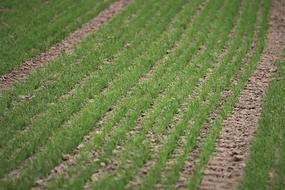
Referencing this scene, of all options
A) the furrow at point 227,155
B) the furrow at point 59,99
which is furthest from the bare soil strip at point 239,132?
the furrow at point 59,99

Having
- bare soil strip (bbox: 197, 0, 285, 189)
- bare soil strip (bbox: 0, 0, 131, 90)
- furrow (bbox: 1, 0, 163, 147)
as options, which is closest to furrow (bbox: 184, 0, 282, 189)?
bare soil strip (bbox: 197, 0, 285, 189)

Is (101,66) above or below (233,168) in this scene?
above

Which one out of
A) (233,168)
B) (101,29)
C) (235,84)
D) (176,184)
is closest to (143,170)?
(176,184)

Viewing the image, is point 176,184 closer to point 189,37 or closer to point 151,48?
point 151,48

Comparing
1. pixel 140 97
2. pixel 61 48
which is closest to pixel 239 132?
pixel 140 97

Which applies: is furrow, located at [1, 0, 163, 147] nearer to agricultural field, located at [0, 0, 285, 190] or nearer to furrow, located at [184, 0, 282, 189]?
agricultural field, located at [0, 0, 285, 190]

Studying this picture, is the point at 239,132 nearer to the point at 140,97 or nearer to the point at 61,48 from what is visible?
the point at 140,97
